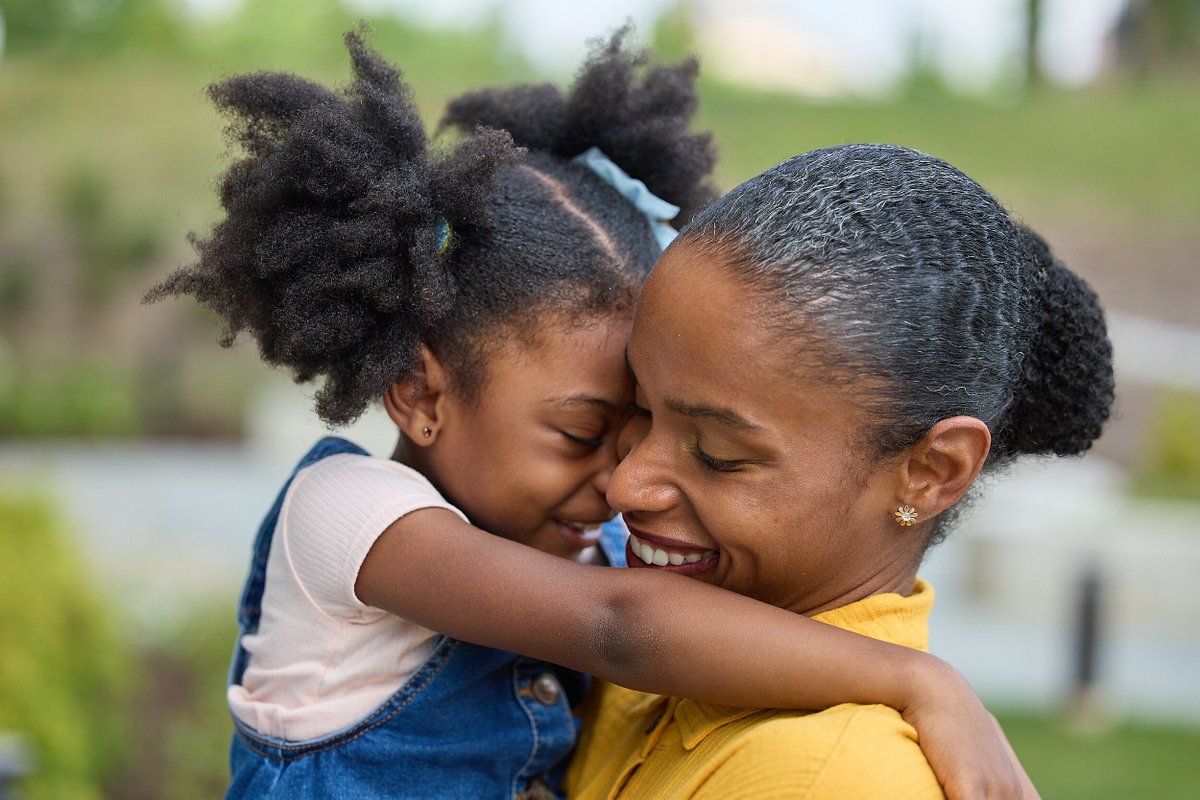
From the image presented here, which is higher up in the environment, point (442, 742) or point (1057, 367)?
point (1057, 367)

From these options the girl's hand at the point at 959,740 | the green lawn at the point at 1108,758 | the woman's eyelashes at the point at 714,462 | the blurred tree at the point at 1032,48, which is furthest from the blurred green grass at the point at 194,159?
the girl's hand at the point at 959,740

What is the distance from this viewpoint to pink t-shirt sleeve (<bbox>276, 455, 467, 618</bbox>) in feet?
7.06

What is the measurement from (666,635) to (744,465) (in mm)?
276

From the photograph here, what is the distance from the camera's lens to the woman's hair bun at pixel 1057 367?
7.00 ft

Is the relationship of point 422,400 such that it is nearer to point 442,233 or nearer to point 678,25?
point 442,233

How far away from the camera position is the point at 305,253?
2232mm

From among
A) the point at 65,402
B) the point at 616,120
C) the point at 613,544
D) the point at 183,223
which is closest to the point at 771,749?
the point at 613,544

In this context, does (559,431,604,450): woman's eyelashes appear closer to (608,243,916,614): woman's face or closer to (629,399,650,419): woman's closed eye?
(629,399,650,419): woman's closed eye

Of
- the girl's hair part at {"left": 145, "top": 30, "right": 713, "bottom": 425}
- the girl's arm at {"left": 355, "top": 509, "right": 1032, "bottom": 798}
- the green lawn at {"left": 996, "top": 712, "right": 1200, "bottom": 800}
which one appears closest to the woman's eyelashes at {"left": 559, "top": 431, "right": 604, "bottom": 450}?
the girl's hair part at {"left": 145, "top": 30, "right": 713, "bottom": 425}

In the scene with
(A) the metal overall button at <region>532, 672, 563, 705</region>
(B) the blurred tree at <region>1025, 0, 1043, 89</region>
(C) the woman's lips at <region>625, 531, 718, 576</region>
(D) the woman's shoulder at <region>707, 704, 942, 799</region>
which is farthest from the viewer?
(B) the blurred tree at <region>1025, 0, 1043, 89</region>

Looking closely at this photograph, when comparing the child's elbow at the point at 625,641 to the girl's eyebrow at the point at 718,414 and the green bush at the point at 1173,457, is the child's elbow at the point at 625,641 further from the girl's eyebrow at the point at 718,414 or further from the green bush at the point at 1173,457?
the green bush at the point at 1173,457

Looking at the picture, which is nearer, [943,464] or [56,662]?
[943,464]

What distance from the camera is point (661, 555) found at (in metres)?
2.07

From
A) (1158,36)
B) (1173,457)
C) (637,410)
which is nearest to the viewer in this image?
(637,410)
